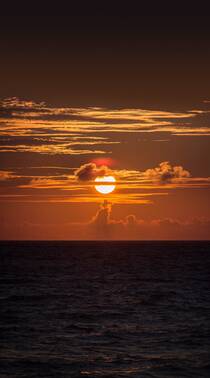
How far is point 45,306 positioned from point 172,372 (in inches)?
964

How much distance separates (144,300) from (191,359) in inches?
1020

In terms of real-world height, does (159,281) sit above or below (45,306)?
above

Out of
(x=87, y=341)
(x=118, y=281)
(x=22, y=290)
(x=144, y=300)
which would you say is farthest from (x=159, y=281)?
(x=87, y=341)

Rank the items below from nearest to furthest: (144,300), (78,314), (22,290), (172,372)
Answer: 1. (172,372)
2. (78,314)
3. (144,300)
4. (22,290)

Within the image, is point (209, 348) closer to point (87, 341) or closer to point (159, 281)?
point (87, 341)

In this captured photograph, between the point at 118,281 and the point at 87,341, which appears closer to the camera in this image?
the point at 87,341

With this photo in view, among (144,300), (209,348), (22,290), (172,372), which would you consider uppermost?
(22,290)

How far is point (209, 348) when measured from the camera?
1348 inches

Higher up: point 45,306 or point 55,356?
point 45,306

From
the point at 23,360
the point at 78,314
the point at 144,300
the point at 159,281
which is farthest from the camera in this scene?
the point at 159,281

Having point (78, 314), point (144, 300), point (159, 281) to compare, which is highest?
point (159, 281)

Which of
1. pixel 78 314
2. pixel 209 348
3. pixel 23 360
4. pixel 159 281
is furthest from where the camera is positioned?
pixel 159 281

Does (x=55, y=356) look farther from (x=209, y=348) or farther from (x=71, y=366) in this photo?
(x=209, y=348)

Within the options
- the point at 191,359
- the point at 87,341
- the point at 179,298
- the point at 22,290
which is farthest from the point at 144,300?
the point at 191,359
